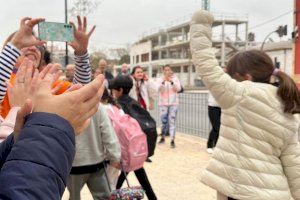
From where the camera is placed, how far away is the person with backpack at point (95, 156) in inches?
128

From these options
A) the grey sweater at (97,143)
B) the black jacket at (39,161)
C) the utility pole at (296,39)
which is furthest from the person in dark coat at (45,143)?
the utility pole at (296,39)

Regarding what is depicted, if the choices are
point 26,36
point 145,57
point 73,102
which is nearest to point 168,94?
point 26,36

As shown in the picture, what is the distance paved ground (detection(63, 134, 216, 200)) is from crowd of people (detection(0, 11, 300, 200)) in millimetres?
1541

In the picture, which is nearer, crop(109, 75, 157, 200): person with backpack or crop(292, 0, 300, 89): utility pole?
crop(109, 75, 157, 200): person with backpack

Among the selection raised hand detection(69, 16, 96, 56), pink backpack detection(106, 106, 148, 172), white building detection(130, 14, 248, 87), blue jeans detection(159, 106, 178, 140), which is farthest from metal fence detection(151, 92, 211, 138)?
white building detection(130, 14, 248, 87)

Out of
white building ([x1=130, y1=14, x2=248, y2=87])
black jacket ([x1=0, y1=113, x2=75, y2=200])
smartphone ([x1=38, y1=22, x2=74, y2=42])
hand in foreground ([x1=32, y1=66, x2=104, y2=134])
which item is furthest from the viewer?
white building ([x1=130, y1=14, x2=248, y2=87])

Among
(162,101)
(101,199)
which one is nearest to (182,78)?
(162,101)

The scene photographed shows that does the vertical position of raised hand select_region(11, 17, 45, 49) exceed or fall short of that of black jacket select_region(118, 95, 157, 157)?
it exceeds it

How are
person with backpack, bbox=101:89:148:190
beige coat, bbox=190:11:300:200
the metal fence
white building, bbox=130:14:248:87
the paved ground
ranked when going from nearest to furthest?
beige coat, bbox=190:11:300:200 → person with backpack, bbox=101:89:148:190 → the paved ground → the metal fence → white building, bbox=130:14:248:87

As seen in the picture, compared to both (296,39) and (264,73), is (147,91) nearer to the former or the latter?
(296,39)

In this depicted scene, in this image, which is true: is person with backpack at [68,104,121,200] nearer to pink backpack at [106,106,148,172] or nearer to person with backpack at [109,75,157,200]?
pink backpack at [106,106,148,172]

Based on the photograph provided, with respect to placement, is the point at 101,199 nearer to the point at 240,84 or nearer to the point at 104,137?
the point at 104,137

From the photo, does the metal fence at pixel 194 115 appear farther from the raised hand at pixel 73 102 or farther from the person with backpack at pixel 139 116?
the raised hand at pixel 73 102

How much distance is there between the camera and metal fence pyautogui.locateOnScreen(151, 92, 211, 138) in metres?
9.73
